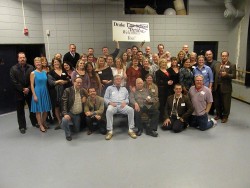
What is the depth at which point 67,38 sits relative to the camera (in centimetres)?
649

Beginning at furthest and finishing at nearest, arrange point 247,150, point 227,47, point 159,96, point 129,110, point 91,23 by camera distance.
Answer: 1. point 227,47
2. point 91,23
3. point 159,96
4. point 129,110
5. point 247,150

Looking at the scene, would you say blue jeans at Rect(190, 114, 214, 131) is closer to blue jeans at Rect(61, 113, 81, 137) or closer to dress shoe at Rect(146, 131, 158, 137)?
dress shoe at Rect(146, 131, 158, 137)

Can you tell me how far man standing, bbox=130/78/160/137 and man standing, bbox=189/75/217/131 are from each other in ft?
2.24

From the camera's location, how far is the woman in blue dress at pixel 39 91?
3891 mm

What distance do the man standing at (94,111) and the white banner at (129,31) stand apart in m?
2.26

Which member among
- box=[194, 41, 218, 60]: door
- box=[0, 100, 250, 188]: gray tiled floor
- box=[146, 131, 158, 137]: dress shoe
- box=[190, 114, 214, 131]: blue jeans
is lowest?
box=[0, 100, 250, 188]: gray tiled floor

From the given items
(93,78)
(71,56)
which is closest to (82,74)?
(93,78)

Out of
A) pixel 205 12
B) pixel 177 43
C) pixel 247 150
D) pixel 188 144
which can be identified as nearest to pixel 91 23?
pixel 177 43

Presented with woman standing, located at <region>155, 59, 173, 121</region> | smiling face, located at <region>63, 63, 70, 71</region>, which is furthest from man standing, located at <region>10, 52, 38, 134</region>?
woman standing, located at <region>155, 59, 173, 121</region>

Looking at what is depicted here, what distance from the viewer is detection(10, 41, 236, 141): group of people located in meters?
3.85

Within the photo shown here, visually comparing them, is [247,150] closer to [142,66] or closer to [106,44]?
[142,66]

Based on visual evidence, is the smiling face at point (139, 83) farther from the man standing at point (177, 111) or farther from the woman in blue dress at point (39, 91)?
the woman in blue dress at point (39, 91)

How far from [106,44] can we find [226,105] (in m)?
3.85

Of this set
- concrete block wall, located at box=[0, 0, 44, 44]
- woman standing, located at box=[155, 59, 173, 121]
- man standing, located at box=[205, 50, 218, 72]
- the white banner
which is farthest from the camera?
the white banner
